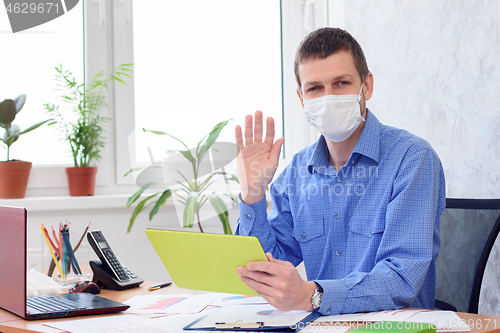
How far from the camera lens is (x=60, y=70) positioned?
2.31 meters

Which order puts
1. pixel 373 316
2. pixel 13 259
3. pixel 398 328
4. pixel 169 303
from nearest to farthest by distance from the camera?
pixel 398 328, pixel 373 316, pixel 13 259, pixel 169 303

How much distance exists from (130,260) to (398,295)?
5.21 feet

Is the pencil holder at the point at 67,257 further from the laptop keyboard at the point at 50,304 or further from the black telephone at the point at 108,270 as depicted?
the laptop keyboard at the point at 50,304

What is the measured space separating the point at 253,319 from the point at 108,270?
0.62 meters

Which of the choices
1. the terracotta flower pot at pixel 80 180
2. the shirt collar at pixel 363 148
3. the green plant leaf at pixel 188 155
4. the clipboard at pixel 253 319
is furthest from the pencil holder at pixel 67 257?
the green plant leaf at pixel 188 155

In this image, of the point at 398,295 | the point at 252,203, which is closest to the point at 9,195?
the point at 252,203

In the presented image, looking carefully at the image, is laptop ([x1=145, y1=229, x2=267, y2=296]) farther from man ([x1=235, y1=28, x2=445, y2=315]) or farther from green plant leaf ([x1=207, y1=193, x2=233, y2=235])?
green plant leaf ([x1=207, y1=193, x2=233, y2=235])

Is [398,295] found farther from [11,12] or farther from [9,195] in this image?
[11,12]

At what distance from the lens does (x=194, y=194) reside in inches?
88.9

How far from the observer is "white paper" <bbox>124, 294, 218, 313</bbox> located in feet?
3.56

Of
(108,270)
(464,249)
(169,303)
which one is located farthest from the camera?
(108,270)

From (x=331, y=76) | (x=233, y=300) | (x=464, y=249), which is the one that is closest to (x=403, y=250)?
(x=464, y=249)

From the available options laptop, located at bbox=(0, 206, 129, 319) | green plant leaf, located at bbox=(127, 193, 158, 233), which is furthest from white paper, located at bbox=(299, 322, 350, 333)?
green plant leaf, located at bbox=(127, 193, 158, 233)

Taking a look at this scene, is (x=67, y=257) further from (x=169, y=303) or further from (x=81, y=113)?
(x=81, y=113)
